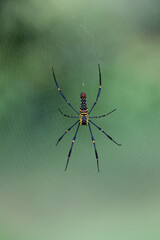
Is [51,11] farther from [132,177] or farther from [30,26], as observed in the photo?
[132,177]

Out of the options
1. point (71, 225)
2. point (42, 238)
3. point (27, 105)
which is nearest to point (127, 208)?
point (71, 225)

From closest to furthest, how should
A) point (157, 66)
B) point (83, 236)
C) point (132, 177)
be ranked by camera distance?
point (83, 236), point (132, 177), point (157, 66)

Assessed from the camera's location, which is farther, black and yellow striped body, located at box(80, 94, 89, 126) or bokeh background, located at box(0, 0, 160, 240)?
bokeh background, located at box(0, 0, 160, 240)

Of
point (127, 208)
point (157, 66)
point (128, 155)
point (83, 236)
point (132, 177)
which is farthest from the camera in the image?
point (157, 66)

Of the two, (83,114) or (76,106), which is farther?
(76,106)

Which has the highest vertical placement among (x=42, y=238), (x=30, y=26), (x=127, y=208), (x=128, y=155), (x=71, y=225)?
(x=30, y=26)

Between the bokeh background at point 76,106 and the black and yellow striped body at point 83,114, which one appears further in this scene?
the bokeh background at point 76,106

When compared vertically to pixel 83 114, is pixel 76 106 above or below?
above

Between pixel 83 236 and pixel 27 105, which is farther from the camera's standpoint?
pixel 27 105
